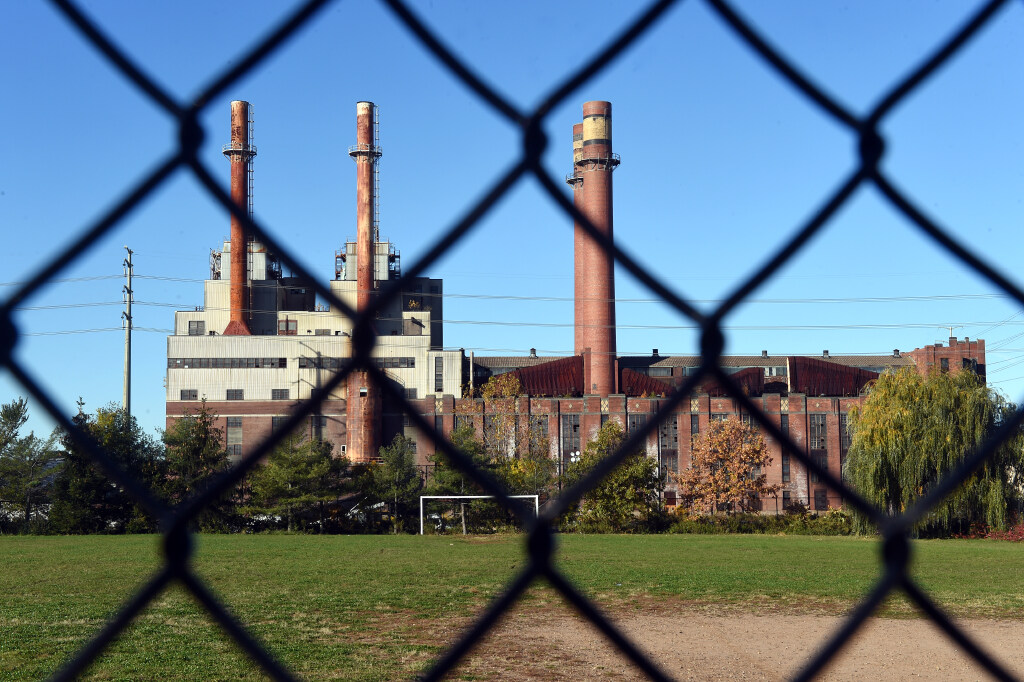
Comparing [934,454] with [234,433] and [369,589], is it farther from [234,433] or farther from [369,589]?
[234,433]

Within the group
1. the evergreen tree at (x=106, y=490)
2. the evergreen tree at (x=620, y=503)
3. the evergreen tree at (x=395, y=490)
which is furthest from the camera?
the evergreen tree at (x=395, y=490)

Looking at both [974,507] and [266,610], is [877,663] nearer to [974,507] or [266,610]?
[266,610]

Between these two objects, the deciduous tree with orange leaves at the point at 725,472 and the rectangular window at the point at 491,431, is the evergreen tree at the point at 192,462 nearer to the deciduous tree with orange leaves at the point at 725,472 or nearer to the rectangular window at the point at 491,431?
the rectangular window at the point at 491,431


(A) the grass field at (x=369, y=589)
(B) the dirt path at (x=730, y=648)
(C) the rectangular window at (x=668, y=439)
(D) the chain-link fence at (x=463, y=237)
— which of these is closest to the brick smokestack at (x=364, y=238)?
(C) the rectangular window at (x=668, y=439)

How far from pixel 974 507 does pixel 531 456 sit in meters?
15.2

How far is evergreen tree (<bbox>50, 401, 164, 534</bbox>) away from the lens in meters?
21.1

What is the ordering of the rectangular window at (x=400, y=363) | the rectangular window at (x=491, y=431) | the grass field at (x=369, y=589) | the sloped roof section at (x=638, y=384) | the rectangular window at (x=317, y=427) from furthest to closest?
the sloped roof section at (x=638, y=384) → the rectangular window at (x=400, y=363) → the rectangular window at (x=317, y=427) → the rectangular window at (x=491, y=431) → the grass field at (x=369, y=589)

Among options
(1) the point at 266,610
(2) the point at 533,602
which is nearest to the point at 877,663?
(2) the point at 533,602

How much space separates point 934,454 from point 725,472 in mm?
13288

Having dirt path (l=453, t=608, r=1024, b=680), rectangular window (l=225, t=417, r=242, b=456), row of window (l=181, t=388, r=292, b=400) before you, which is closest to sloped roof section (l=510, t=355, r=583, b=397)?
row of window (l=181, t=388, r=292, b=400)

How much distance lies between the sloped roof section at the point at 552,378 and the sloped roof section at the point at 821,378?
1144cm

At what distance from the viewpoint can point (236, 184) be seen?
140 ft

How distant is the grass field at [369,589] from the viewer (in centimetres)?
907

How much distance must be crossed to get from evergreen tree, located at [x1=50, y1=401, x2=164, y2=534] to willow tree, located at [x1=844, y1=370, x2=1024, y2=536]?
16.6m
